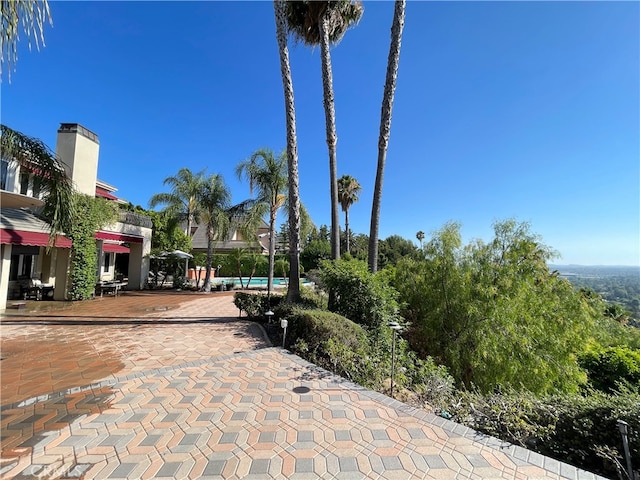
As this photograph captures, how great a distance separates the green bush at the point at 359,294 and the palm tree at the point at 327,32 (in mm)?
2085

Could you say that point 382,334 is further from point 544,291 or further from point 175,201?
point 175,201

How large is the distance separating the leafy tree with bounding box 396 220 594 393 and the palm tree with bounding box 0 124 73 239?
534 inches

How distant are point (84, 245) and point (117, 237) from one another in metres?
3.65

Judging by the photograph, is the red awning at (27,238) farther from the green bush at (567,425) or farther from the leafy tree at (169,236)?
the green bush at (567,425)

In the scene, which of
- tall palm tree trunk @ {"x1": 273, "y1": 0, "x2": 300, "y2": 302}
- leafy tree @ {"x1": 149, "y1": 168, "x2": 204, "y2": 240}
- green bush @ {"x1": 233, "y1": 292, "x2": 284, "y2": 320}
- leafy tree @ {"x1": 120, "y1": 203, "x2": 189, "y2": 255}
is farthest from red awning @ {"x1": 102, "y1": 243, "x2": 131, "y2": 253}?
tall palm tree trunk @ {"x1": 273, "y1": 0, "x2": 300, "y2": 302}

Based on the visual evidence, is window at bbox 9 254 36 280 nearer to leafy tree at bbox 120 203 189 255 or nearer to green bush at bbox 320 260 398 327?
leafy tree at bbox 120 203 189 255

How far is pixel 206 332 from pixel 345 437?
7710mm

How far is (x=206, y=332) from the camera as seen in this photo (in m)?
10.4

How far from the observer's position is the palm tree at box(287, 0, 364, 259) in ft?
43.0

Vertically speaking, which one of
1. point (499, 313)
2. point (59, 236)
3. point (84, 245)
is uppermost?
point (59, 236)

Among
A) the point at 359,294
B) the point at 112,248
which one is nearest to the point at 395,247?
the point at 112,248

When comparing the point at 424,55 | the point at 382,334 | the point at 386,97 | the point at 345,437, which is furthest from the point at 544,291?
the point at 424,55

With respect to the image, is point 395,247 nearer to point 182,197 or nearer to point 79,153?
point 182,197

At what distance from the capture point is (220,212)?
22.7m
